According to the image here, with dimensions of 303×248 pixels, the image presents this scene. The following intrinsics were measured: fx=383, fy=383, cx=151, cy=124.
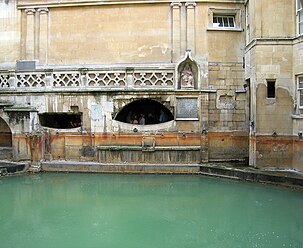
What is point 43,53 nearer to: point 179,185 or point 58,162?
point 58,162

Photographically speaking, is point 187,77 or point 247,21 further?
point 187,77

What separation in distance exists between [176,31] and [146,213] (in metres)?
A: 7.25

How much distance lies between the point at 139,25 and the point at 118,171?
5.09 metres

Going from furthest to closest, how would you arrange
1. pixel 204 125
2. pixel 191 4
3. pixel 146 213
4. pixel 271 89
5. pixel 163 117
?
1. pixel 163 117
2. pixel 191 4
3. pixel 204 125
4. pixel 271 89
5. pixel 146 213

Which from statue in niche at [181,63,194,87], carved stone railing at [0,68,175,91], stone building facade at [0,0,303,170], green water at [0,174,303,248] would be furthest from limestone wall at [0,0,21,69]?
statue in niche at [181,63,194,87]

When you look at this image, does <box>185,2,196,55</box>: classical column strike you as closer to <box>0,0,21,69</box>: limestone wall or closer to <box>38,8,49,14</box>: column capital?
<box>38,8,49,14</box>: column capital

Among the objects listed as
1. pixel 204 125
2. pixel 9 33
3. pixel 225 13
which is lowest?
pixel 204 125

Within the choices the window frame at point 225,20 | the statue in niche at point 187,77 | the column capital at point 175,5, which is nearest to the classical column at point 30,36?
the column capital at point 175,5

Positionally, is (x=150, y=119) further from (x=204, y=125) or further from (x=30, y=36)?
(x=30, y=36)

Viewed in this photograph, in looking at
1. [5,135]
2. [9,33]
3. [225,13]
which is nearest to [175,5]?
[225,13]

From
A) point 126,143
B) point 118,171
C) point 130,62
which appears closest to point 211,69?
point 130,62

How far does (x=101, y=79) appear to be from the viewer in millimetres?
12914

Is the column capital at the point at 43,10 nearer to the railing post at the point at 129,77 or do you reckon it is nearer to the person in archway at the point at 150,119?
the railing post at the point at 129,77

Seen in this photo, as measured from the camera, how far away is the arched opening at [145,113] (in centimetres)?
1409
